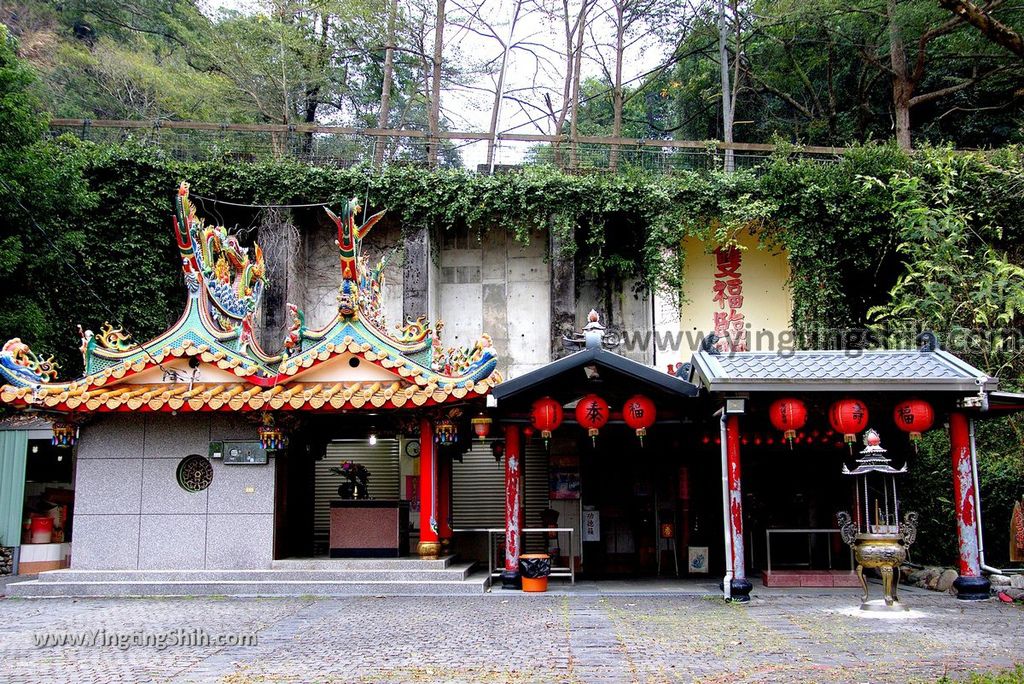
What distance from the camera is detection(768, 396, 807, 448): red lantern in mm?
11297

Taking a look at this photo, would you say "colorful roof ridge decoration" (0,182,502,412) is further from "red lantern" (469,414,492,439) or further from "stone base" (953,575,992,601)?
"stone base" (953,575,992,601)

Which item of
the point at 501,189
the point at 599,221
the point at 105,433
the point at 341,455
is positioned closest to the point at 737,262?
the point at 599,221

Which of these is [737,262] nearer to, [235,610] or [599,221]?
[599,221]

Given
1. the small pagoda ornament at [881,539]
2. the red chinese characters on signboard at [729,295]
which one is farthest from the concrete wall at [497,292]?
the small pagoda ornament at [881,539]

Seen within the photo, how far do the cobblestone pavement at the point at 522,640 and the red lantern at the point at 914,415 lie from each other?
222cm

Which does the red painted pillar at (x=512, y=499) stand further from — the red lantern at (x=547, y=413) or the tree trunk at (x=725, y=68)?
the tree trunk at (x=725, y=68)

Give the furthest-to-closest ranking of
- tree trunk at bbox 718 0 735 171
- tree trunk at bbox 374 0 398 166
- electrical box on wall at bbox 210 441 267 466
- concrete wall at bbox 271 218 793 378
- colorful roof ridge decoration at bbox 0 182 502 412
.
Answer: tree trunk at bbox 374 0 398 166
tree trunk at bbox 718 0 735 171
concrete wall at bbox 271 218 793 378
electrical box on wall at bbox 210 441 267 466
colorful roof ridge decoration at bbox 0 182 502 412

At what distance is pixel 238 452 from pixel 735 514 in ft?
23.6

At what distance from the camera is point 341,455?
57.7 ft

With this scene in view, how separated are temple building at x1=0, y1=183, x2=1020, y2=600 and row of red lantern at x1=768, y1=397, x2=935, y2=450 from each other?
3 centimetres

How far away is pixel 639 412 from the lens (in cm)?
1215

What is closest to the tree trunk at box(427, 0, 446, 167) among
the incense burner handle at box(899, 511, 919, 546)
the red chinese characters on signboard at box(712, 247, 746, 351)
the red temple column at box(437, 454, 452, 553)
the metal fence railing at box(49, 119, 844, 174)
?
the metal fence railing at box(49, 119, 844, 174)

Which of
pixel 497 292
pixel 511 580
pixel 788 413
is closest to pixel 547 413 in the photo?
pixel 511 580

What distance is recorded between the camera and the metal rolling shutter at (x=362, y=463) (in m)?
17.2
